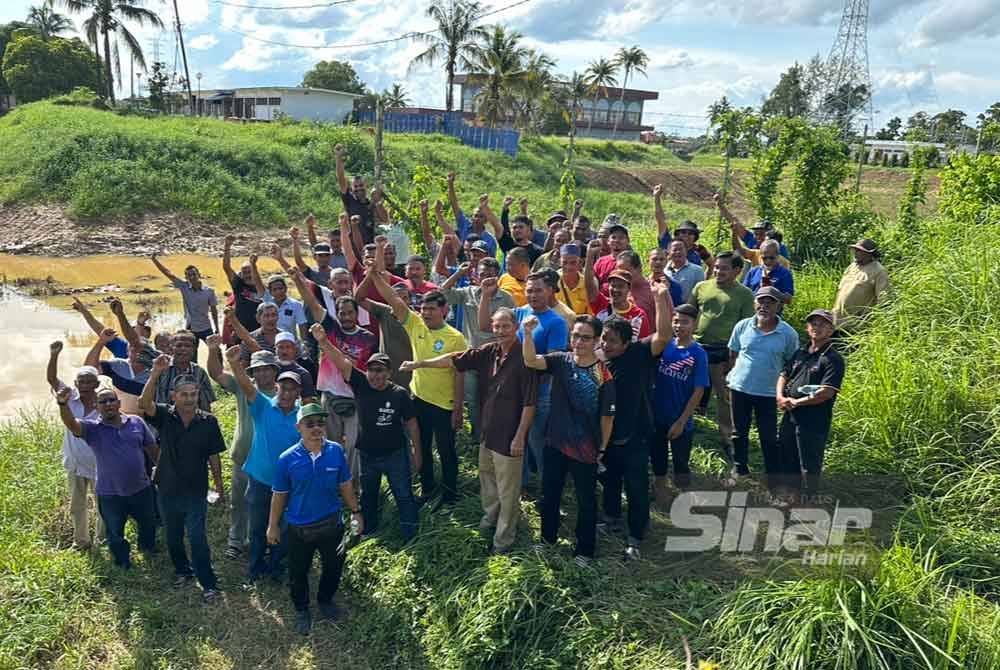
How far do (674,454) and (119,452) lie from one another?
164 inches

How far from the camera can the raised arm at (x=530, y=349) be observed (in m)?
4.42

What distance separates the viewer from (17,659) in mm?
4500

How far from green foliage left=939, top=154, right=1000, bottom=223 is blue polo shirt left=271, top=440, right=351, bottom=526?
313 inches

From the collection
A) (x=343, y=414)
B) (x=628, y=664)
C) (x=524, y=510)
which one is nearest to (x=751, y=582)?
(x=628, y=664)

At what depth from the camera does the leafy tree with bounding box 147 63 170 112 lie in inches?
1631

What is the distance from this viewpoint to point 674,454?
18.3ft

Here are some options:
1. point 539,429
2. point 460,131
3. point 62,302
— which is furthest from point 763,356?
point 460,131

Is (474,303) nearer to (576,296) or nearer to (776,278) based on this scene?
(576,296)

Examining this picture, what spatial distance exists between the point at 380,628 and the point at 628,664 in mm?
1753

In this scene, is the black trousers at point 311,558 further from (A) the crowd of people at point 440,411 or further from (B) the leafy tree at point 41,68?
(B) the leafy tree at point 41,68

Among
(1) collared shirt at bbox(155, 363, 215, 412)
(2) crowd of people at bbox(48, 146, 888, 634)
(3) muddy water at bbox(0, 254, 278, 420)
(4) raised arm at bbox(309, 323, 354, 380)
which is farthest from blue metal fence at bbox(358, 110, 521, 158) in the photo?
(4) raised arm at bbox(309, 323, 354, 380)

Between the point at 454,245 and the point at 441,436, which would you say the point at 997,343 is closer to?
the point at 441,436

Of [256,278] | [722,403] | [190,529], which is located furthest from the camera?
[256,278]

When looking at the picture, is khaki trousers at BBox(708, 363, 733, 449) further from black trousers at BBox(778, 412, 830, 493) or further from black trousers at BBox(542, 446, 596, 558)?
black trousers at BBox(542, 446, 596, 558)
